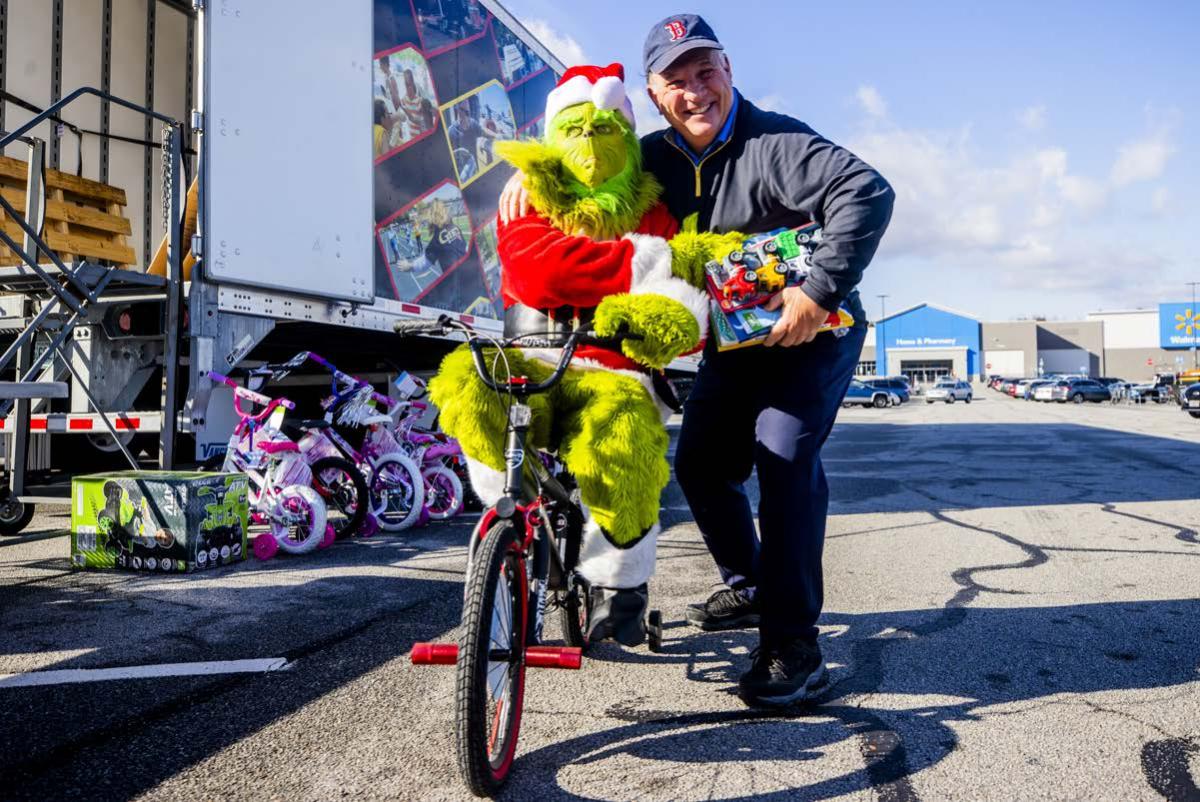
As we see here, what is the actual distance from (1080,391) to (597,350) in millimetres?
48291

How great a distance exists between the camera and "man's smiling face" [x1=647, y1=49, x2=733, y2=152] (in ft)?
9.19

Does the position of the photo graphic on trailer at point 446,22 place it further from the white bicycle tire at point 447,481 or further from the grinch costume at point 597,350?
the grinch costume at point 597,350

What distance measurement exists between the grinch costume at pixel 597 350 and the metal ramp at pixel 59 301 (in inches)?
129

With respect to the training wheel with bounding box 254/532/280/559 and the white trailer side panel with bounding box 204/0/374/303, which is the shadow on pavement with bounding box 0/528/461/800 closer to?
the training wheel with bounding box 254/532/280/559

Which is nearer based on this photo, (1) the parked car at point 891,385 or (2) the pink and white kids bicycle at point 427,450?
(2) the pink and white kids bicycle at point 427,450

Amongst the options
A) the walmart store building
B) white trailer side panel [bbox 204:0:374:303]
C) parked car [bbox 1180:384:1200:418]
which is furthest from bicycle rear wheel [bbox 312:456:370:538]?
the walmart store building

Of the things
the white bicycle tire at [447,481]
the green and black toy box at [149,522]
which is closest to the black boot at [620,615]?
the green and black toy box at [149,522]

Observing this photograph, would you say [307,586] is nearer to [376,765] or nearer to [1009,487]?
[376,765]

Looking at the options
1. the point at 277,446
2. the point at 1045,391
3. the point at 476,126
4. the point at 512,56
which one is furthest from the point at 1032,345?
the point at 277,446

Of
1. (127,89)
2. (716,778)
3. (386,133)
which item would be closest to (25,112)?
(127,89)

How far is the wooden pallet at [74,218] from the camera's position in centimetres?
586

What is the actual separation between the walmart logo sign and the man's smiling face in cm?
8678

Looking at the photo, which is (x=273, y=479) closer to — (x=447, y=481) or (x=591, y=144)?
(x=447, y=481)

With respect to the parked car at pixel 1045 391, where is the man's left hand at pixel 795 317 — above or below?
below
